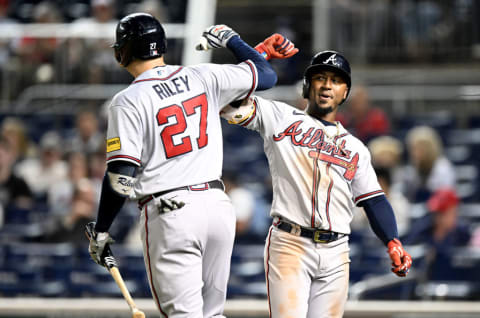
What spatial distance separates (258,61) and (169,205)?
0.93 metres

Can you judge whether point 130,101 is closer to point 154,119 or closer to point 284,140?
point 154,119

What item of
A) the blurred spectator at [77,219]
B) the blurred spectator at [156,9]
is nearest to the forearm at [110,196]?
the blurred spectator at [77,219]

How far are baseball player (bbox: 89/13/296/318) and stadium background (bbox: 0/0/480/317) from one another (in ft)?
12.0

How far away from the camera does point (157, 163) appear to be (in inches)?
155

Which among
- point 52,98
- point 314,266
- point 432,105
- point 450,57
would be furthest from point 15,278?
point 450,57

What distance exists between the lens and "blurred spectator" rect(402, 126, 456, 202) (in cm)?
877

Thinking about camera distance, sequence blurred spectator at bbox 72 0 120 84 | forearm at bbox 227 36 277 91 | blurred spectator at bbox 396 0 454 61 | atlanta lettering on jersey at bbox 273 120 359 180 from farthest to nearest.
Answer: blurred spectator at bbox 396 0 454 61
blurred spectator at bbox 72 0 120 84
atlanta lettering on jersey at bbox 273 120 359 180
forearm at bbox 227 36 277 91

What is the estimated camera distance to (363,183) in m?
4.62

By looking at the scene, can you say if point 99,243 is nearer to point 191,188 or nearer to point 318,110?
point 191,188

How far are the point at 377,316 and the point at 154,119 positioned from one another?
4.11m

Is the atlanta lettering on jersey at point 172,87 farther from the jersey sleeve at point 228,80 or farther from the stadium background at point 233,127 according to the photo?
the stadium background at point 233,127

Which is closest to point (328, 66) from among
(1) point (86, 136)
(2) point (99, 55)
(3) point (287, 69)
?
(1) point (86, 136)

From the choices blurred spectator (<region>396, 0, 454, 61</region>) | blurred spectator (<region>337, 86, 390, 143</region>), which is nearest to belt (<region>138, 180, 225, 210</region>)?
blurred spectator (<region>337, 86, 390, 143</region>)

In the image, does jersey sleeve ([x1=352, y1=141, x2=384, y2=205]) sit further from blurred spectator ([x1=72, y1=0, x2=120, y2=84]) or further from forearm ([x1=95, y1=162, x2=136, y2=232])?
blurred spectator ([x1=72, y1=0, x2=120, y2=84])
